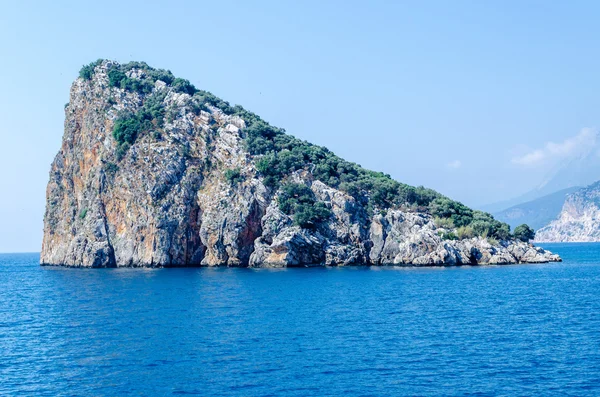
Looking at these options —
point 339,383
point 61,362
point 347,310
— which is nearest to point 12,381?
point 61,362

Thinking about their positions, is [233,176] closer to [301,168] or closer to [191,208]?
[191,208]

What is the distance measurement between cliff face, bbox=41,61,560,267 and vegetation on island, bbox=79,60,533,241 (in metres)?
0.56

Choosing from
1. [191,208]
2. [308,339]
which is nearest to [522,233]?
[191,208]

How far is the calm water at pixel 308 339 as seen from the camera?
33.5 meters

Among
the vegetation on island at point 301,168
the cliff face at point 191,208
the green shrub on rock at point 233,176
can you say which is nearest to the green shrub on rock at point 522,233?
the vegetation on island at point 301,168

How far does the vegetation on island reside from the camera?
10888 centimetres

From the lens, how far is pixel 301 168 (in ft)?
387

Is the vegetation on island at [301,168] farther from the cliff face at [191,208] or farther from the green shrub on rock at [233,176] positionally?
the cliff face at [191,208]

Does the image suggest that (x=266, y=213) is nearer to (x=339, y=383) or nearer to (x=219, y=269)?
(x=219, y=269)

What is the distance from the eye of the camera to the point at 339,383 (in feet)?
109

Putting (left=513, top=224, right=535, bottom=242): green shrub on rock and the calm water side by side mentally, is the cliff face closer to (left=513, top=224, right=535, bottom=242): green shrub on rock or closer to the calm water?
(left=513, top=224, right=535, bottom=242): green shrub on rock

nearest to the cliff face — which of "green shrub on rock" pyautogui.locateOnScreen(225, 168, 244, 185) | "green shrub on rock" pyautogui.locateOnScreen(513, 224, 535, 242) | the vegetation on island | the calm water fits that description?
"green shrub on rock" pyautogui.locateOnScreen(225, 168, 244, 185)

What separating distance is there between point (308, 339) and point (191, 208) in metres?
72.3

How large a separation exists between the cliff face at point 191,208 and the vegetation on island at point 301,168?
0.56 meters
